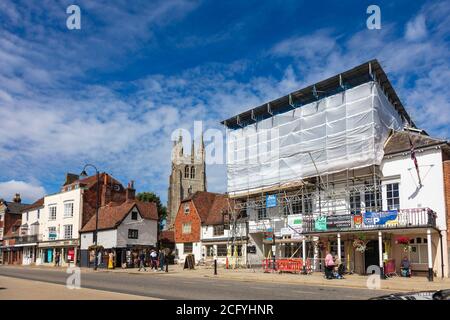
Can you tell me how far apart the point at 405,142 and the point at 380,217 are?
656 cm

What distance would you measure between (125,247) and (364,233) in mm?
27495

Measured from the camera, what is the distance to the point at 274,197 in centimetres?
3941

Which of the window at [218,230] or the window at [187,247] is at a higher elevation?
the window at [218,230]

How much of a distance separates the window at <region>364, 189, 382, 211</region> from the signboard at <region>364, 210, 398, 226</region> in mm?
Result: 2897

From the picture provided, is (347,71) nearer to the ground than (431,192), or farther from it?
farther from it

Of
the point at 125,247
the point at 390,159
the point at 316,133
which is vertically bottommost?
the point at 125,247

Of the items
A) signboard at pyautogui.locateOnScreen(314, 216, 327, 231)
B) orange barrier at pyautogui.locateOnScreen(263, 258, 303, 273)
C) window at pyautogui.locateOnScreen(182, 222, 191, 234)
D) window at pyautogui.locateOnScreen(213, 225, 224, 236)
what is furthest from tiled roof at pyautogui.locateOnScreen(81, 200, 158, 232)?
signboard at pyautogui.locateOnScreen(314, 216, 327, 231)

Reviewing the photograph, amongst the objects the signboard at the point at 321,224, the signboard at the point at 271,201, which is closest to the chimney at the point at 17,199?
the signboard at the point at 271,201

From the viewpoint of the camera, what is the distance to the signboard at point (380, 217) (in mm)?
27875

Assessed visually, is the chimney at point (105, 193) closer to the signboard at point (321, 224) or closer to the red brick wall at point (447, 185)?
the signboard at point (321, 224)

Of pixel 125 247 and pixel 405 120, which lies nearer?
pixel 405 120

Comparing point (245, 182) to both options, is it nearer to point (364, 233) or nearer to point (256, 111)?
point (256, 111)

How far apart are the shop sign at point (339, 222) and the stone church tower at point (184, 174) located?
7995cm
